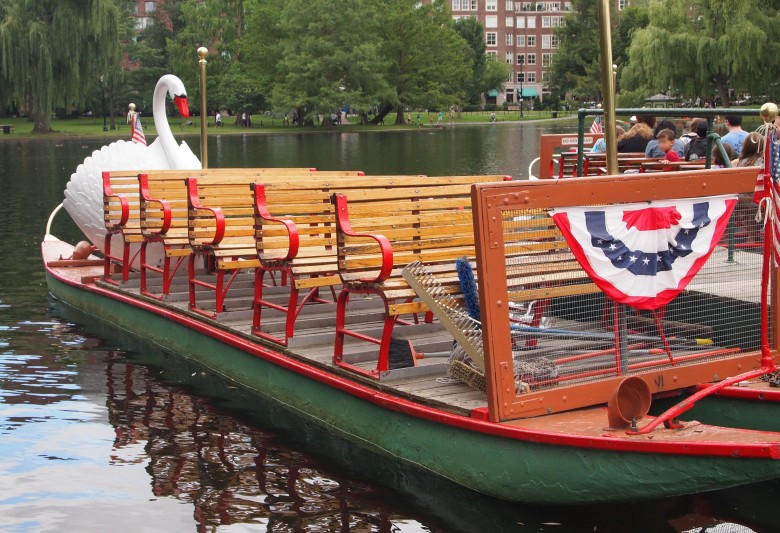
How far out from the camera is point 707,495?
27.3ft

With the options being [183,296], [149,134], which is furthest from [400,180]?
[149,134]

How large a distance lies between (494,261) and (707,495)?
2.38 metres

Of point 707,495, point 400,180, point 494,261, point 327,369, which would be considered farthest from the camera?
point 400,180

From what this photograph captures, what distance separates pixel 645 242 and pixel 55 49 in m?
53.9

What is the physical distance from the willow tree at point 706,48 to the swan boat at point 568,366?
40.3 metres

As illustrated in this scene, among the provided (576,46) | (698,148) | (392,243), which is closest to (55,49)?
(698,148)

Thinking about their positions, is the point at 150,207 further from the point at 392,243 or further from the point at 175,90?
the point at 175,90

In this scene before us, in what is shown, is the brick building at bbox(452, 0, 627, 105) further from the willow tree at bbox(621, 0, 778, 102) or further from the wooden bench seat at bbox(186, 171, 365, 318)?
the wooden bench seat at bbox(186, 171, 365, 318)

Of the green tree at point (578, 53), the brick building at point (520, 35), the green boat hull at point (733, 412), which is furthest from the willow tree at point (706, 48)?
the brick building at point (520, 35)

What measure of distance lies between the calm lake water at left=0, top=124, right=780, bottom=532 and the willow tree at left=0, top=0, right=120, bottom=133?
148 ft

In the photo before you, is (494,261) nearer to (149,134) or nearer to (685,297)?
(685,297)

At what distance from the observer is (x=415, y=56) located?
93500 mm

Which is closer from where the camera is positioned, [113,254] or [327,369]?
[327,369]

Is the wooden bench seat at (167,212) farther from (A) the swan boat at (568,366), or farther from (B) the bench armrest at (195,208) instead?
(A) the swan boat at (568,366)
